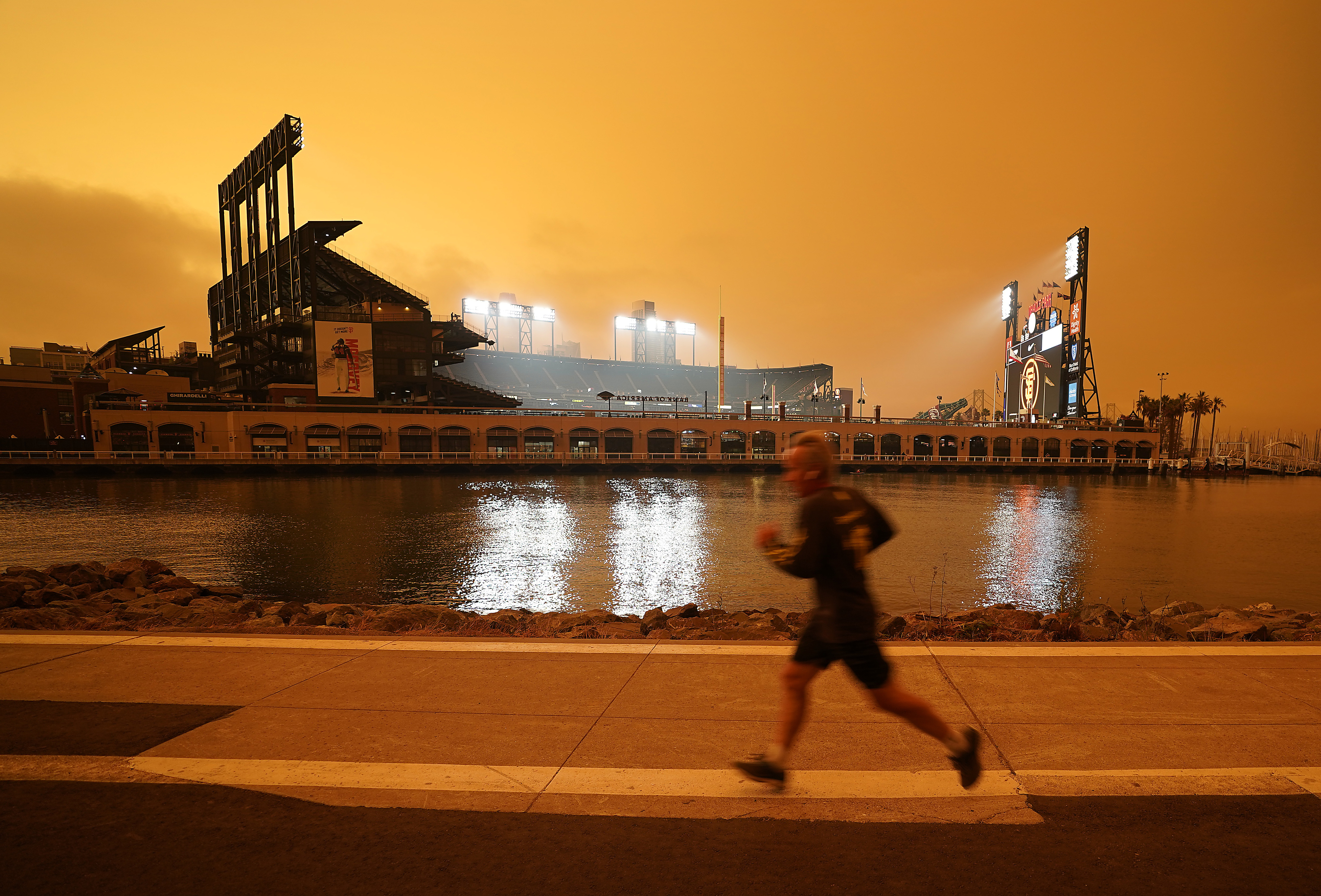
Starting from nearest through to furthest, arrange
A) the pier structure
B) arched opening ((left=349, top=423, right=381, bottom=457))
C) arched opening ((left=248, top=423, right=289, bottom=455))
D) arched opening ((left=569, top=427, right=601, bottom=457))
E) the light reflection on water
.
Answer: the light reflection on water < the pier structure < arched opening ((left=248, top=423, right=289, bottom=455)) < arched opening ((left=349, top=423, right=381, bottom=457)) < arched opening ((left=569, top=427, right=601, bottom=457))

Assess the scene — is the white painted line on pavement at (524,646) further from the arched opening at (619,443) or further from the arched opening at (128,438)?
the arched opening at (128,438)

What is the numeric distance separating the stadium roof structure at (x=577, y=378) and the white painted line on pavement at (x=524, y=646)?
132m

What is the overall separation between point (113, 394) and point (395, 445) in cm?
2757

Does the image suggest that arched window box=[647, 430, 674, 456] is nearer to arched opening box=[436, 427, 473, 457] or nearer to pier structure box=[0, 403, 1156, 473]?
pier structure box=[0, 403, 1156, 473]

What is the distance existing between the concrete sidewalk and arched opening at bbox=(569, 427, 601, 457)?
63464 mm

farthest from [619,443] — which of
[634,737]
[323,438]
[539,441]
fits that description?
[634,737]

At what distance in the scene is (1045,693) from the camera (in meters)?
4.85

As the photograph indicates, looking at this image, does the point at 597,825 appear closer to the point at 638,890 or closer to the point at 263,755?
the point at 638,890

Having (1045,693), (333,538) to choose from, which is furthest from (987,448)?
(1045,693)

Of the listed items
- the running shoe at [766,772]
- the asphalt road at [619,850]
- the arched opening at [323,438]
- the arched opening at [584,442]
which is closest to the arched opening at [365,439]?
the arched opening at [323,438]

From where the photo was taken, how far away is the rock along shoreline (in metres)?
7.38

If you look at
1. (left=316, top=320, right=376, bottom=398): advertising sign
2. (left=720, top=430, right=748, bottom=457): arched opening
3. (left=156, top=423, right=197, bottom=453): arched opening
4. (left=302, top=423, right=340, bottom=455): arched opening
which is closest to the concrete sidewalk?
(left=302, top=423, right=340, bottom=455): arched opening

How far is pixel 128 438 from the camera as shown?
58781 mm

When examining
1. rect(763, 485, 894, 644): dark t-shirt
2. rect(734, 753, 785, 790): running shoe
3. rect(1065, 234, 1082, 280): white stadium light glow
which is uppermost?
rect(1065, 234, 1082, 280): white stadium light glow
